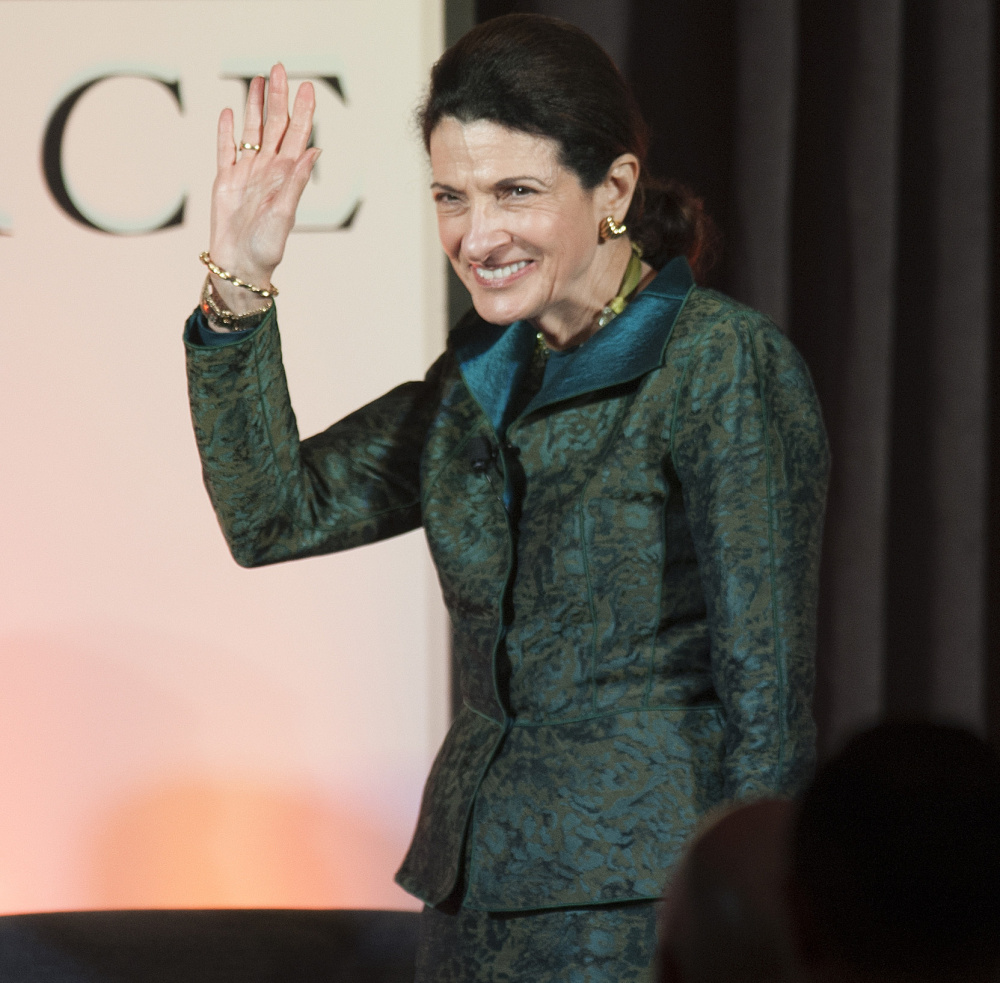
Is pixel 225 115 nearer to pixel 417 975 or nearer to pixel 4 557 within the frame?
pixel 417 975

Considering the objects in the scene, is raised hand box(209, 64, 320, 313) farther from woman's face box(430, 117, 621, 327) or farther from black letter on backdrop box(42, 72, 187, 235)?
black letter on backdrop box(42, 72, 187, 235)

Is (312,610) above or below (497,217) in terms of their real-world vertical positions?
below

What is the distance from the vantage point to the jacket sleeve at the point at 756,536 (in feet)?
3.33

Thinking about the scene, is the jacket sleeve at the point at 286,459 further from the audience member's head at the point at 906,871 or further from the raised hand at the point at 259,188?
the audience member's head at the point at 906,871

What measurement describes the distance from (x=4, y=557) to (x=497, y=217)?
1225mm

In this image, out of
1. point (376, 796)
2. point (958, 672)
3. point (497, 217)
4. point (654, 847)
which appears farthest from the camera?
point (376, 796)

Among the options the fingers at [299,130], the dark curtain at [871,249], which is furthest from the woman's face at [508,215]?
the dark curtain at [871,249]

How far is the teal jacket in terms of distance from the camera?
40.7 inches

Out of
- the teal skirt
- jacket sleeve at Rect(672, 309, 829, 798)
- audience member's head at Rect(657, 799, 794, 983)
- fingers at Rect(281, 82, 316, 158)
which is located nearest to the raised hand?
fingers at Rect(281, 82, 316, 158)

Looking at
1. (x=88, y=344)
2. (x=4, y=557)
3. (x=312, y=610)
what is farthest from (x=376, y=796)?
(x=88, y=344)

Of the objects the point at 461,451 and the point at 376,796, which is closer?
the point at 461,451

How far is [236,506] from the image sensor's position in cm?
121

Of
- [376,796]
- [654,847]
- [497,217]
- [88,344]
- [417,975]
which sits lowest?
[376,796]

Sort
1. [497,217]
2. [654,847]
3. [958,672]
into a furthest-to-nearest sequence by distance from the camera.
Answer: [958,672] → [497,217] → [654,847]
